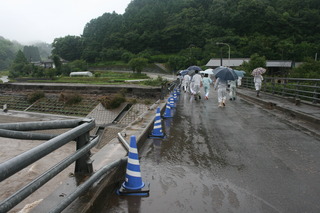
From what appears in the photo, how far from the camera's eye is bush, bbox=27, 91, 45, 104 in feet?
102

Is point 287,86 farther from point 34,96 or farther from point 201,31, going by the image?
point 201,31

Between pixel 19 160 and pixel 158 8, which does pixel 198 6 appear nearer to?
pixel 158 8

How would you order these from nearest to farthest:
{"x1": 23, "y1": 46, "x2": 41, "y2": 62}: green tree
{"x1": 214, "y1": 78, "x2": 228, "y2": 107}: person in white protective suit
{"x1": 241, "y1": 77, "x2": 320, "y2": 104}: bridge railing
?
{"x1": 214, "y1": 78, "x2": 228, "y2": 107}: person in white protective suit
{"x1": 241, "y1": 77, "x2": 320, "y2": 104}: bridge railing
{"x1": 23, "y1": 46, "x2": 41, "y2": 62}: green tree

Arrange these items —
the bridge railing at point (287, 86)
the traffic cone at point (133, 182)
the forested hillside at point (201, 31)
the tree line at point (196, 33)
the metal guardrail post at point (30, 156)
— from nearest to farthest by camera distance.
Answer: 1. the metal guardrail post at point (30, 156)
2. the traffic cone at point (133, 182)
3. the bridge railing at point (287, 86)
4. the tree line at point (196, 33)
5. the forested hillside at point (201, 31)

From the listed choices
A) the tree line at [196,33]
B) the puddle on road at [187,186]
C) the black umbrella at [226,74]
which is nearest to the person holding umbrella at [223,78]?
the black umbrella at [226,74]

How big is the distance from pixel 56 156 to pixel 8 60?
166m

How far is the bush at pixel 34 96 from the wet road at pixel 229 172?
28710 millimetres

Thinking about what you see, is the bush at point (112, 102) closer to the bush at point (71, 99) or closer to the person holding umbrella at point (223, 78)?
the bush at point (71, 99)

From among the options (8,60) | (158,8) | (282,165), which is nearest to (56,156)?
(282,165)

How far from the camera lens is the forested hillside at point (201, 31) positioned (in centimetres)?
7825


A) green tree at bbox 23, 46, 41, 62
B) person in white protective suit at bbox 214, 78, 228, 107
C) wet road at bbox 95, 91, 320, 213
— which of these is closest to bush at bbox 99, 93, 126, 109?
person in white protective suit at bbox 214, 78, 228, 107

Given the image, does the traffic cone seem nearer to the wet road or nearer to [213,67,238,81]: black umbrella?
the wet road

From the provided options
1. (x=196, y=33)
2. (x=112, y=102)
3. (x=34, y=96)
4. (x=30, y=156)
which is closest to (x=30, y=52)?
(x=196, y=33)

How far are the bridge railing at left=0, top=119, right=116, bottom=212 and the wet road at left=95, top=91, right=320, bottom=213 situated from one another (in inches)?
32.5
